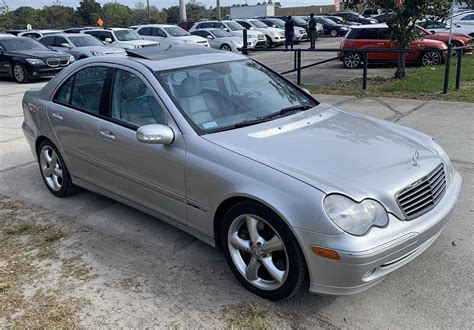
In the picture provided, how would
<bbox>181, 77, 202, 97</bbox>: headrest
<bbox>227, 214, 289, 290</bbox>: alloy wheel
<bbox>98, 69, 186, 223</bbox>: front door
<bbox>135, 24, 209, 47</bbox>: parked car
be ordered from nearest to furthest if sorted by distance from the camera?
<bbox>227, 214, 289, 290</bbox>: alloy wheel, <bbox>98, 69, 186, 223</bbox>: front door, <bbox>181, 77, 202, 97</bbox>: headrest, <bbox>135, 24, 209, 47</bbox>: parked car

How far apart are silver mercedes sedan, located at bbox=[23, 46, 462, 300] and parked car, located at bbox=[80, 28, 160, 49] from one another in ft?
49.9

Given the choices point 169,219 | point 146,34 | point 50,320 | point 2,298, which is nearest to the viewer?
point 50,320

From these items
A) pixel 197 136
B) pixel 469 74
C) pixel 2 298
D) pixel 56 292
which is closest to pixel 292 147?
pixel 197 136

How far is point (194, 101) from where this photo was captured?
12.4ft

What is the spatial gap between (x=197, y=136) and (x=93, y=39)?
16423mm

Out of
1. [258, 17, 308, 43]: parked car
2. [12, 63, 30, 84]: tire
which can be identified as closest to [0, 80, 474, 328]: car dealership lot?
[12, 63, 30, 84]: tire

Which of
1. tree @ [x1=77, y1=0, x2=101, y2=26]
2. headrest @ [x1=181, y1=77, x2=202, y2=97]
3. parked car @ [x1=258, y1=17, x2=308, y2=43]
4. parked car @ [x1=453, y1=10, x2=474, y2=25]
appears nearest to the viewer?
headrest @ [x1=181, y1=77, x2=202, y2=97]

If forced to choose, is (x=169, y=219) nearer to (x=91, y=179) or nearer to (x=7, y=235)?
(x=91, y=179)

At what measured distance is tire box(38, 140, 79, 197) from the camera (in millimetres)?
4934

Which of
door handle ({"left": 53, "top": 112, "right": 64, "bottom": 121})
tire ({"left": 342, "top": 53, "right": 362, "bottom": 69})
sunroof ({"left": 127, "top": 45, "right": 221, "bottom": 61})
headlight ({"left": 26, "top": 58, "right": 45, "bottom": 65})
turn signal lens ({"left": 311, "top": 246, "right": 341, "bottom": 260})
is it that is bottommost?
tire ({"left": 342, "top": 53, "right": 362, "bottom": 69})

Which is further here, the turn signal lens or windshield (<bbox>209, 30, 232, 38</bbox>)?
windshield (<bbox>209, 30, 232, 38</bbox>)

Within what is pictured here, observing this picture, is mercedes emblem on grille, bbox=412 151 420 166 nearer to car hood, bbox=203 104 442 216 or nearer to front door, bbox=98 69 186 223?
car hood, bbox=203 104 442 216

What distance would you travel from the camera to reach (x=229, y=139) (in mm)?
3416

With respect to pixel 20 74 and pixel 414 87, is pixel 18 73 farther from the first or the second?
pixel 414 87
